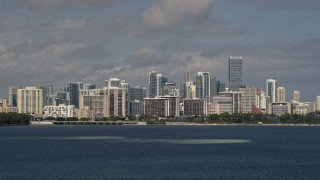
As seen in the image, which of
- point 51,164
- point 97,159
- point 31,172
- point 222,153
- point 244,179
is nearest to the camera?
point 244,179

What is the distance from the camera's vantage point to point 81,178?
236 feet

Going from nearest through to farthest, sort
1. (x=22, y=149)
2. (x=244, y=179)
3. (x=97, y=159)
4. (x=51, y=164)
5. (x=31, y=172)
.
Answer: (x=244, y=179) < (x=31, y=172) < (x=51, y=164) < (x=97, y=159) < (x=22, y=149)

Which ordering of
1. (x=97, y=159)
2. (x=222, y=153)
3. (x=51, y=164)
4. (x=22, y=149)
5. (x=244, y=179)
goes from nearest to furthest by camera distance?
(x=244, y=179)
(x=51, y=164)
(x=97, y=159)
(x=222, y=153)
(x=22, y=149)

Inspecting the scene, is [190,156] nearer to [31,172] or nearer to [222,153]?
[222,153]

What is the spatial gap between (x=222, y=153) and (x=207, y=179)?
118 feet

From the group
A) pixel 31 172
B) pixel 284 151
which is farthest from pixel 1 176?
pixel 284 151

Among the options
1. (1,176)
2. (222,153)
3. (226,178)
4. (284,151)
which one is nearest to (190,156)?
(222,153)

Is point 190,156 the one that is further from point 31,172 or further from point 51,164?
point 31,172

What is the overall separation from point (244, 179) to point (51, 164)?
1120 inches

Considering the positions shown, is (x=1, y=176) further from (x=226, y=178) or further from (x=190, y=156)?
(x=190, y=156)

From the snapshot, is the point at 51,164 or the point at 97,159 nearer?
the point at 51,164

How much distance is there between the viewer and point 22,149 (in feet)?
392

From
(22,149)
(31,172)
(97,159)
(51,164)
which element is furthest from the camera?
(22,149)

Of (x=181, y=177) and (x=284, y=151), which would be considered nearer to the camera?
(x=181, y=177)
